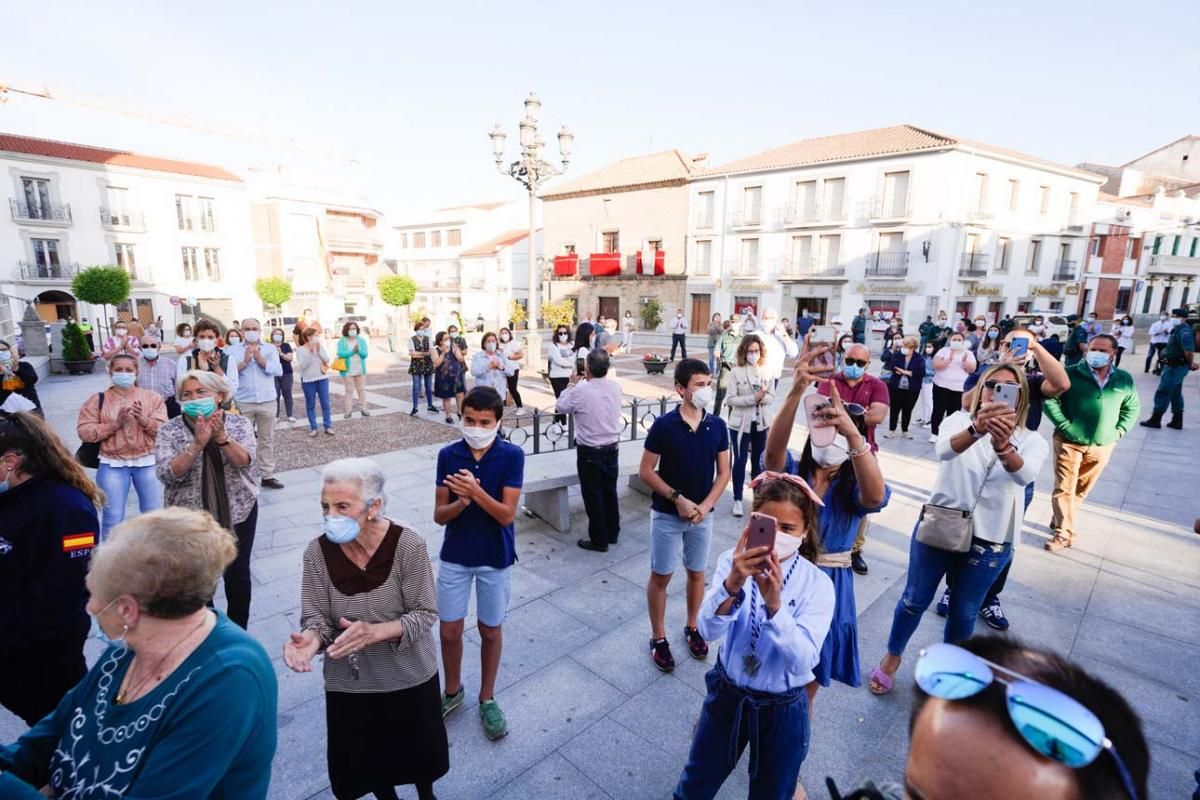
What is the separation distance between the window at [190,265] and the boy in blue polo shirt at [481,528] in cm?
4153

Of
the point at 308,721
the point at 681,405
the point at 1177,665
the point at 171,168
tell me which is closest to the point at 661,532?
the point at 681,405

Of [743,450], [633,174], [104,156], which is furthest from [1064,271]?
[104,156]

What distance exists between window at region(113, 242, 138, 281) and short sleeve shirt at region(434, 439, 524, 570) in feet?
131

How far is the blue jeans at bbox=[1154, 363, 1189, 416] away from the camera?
9758 mm

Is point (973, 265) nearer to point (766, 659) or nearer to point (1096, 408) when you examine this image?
point (1096, 408)

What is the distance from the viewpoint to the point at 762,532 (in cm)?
190

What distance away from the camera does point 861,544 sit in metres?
5.18

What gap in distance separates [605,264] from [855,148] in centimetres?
1528

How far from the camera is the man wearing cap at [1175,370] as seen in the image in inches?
369

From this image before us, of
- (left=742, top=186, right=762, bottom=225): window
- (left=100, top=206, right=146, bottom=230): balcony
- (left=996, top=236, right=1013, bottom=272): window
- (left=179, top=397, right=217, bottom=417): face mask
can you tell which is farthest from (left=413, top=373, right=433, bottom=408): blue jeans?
(left=100, top=206, right=146, bottom=230): balcony

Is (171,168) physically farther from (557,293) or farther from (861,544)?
(861,544)

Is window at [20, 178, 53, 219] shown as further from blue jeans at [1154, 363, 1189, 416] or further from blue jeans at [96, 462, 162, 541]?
blue jeans at [1154, 363, 1189, 416]

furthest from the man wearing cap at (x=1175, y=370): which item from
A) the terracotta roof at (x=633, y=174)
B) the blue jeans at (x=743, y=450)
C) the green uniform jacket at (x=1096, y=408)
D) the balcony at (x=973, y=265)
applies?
the terracotta roof at (x=633, y=174)

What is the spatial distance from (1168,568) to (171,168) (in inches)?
1777
